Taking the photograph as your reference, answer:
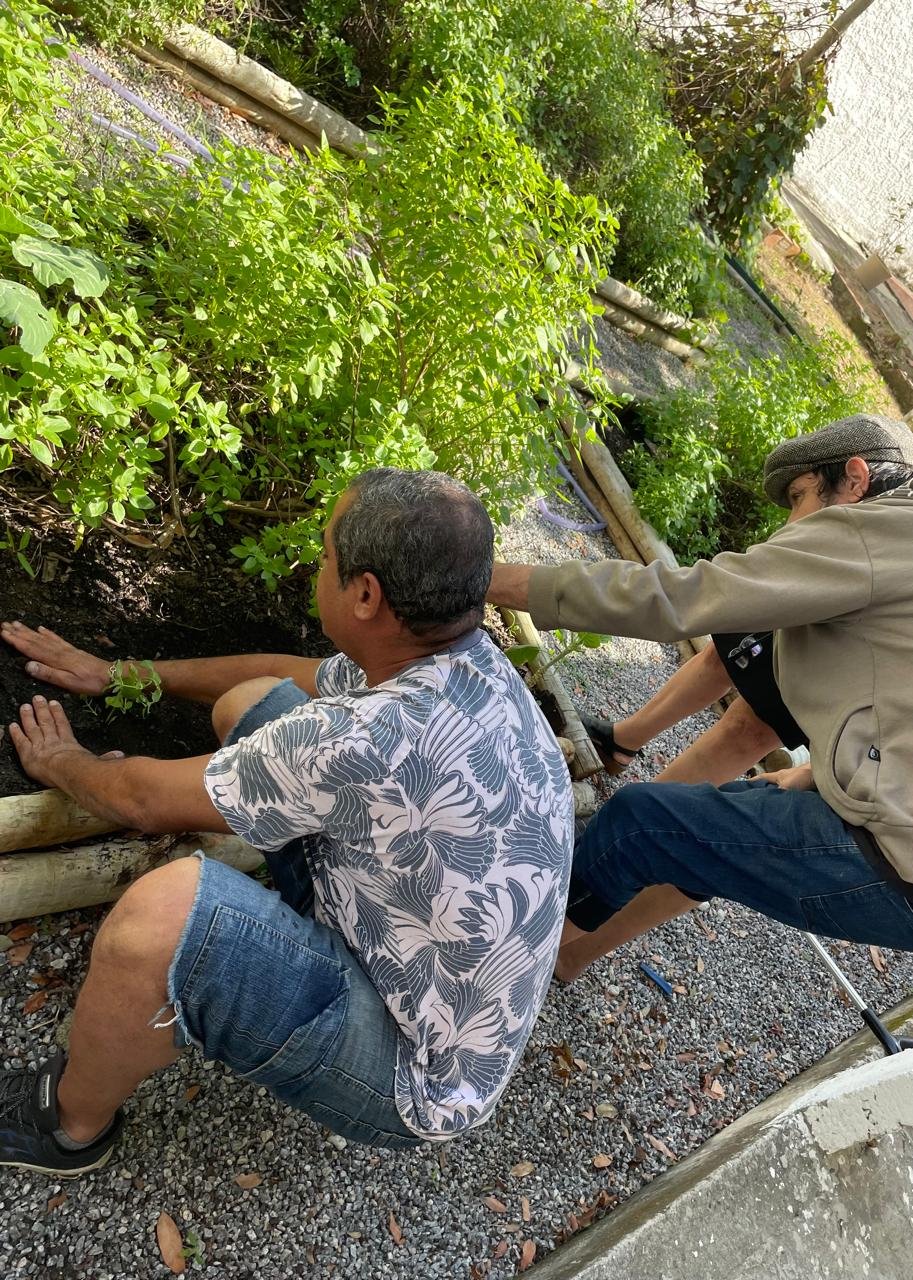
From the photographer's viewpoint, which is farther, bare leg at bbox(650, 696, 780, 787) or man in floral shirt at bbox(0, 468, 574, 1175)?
bare leg at bbox(650, 696, 780, 787)

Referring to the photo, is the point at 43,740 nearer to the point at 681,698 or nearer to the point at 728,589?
the point at 728,589

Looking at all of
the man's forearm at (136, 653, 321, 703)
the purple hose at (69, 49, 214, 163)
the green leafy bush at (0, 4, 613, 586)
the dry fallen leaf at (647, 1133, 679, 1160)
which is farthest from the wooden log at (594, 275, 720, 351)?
the dry fallen leaf at (647, 1133, 679, 1160)

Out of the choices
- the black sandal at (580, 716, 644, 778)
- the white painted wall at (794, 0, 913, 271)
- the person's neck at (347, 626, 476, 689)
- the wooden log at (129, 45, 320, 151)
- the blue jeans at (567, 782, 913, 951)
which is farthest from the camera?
the white painted wall at (794, 0, 913, 271)

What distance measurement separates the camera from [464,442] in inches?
107

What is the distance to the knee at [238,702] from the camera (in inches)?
75.7

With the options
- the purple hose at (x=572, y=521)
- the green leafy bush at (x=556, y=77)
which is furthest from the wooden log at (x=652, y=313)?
the purple hose at (x=572, y=521)

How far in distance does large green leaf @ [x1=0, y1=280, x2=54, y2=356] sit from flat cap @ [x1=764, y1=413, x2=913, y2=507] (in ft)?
5.85

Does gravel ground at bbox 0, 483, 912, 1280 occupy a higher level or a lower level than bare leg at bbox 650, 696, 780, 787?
lower

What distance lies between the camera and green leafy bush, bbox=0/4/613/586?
194 centimetres

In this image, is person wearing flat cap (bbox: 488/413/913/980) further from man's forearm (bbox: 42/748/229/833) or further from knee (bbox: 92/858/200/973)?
knee (bbox: 92/858/200/973)

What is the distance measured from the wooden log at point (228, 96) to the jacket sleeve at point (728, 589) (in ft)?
10.5

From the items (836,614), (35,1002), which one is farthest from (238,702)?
(836,614)

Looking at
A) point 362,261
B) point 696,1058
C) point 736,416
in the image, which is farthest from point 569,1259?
point 736,416

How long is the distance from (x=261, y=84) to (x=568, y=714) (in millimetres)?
3889
